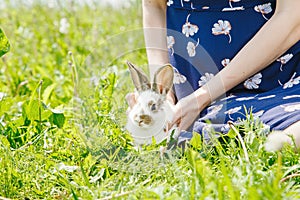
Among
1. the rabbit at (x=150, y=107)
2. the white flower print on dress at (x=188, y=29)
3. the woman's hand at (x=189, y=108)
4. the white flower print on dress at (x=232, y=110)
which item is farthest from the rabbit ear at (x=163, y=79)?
the white flower print on dress at (x=188, y=29)

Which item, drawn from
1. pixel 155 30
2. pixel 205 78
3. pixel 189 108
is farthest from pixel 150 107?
pixel 155 30

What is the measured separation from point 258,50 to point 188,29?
0.23 meters

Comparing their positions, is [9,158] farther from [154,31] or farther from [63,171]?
[154,31]

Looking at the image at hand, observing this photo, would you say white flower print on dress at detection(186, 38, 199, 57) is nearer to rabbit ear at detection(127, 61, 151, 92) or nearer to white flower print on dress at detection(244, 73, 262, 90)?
white flower print on dress at detection(244, 73, 262, 90)

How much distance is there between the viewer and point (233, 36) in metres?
1.91

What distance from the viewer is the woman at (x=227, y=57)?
179 cm

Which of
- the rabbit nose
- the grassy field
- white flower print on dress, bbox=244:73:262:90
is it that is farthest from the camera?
white flower print on dress, bbox=244:73:262:90

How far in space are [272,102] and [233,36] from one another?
223mm

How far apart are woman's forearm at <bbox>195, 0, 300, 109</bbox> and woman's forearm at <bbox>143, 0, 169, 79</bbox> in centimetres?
20

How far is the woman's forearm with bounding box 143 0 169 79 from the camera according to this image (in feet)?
6.48

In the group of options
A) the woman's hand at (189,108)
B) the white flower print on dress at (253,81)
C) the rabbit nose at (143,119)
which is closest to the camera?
the rabbit nose at (143,119)

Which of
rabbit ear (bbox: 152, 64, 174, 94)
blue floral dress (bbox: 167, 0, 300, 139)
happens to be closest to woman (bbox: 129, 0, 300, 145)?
blue floral dress (bbox: 167, 0, 300, 139)

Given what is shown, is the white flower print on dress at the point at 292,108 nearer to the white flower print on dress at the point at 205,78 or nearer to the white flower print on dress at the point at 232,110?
the white flower print on dress at the point at 232,110

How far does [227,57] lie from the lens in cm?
A: 191
